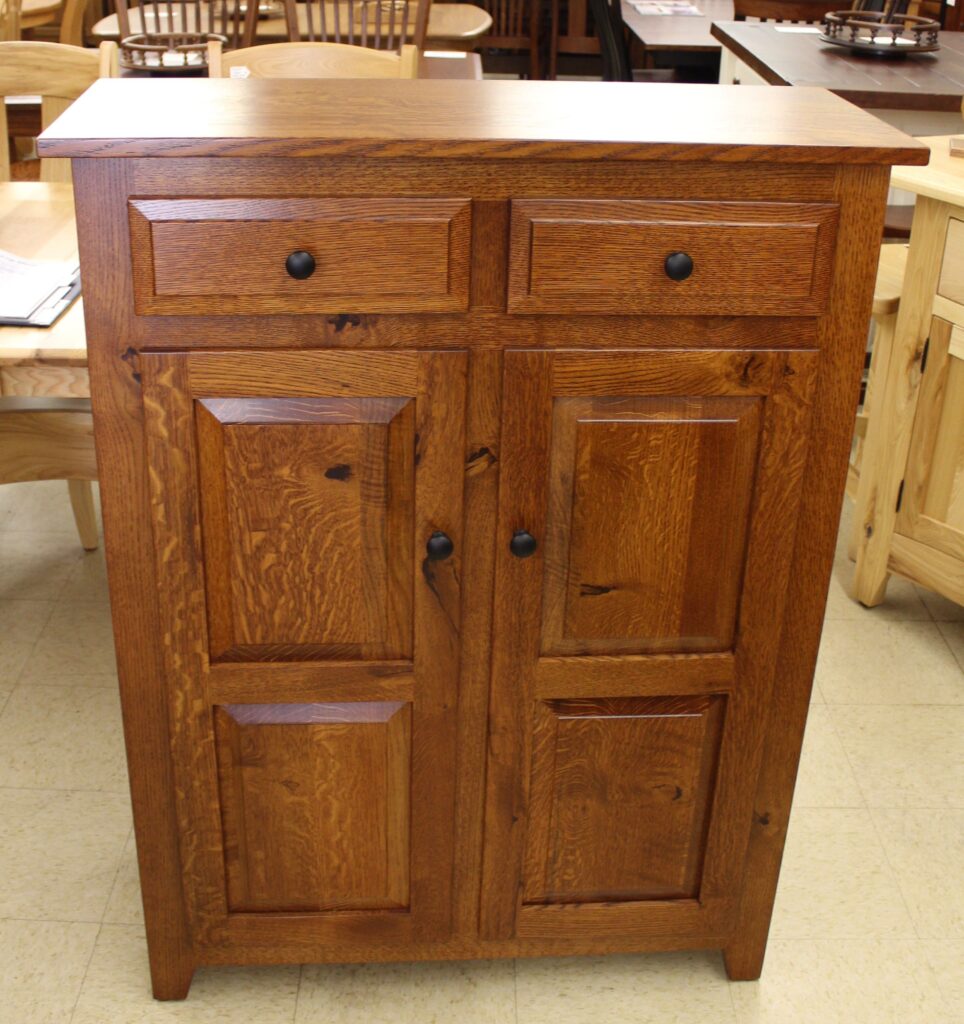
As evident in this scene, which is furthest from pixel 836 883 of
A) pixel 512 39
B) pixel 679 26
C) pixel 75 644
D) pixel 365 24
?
pixel 512 39

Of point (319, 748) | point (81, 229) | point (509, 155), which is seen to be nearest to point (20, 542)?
point (319, 748)

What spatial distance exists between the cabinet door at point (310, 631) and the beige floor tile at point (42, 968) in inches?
8.8

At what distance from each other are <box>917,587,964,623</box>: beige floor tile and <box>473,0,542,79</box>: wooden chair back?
184 inches

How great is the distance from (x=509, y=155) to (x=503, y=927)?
95 centimetres

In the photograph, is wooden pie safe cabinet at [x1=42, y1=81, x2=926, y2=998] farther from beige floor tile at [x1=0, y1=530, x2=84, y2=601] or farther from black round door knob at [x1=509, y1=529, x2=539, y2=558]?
beige floor tile at [x1=0, y1=530, x2=84, y2=601]

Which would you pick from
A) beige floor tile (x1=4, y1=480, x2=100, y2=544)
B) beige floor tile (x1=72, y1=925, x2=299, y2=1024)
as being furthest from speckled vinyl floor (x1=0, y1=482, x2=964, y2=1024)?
beige floor tile (x1=4, y1=480, x2=100, y2=544)

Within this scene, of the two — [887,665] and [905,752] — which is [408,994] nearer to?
[905,752]

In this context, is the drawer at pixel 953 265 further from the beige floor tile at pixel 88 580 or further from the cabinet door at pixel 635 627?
the beige floor tile at pixel 88 580

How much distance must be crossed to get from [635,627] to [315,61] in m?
1.69

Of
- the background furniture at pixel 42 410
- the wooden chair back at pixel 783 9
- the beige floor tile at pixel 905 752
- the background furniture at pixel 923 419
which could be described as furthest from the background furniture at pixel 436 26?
the beige floor tile at pixel 905 752

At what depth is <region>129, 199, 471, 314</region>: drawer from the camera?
4.01ft

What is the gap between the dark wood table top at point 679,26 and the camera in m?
5.27

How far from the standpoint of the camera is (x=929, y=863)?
6.43 feet

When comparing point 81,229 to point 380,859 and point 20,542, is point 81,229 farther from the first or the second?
point 20,542
